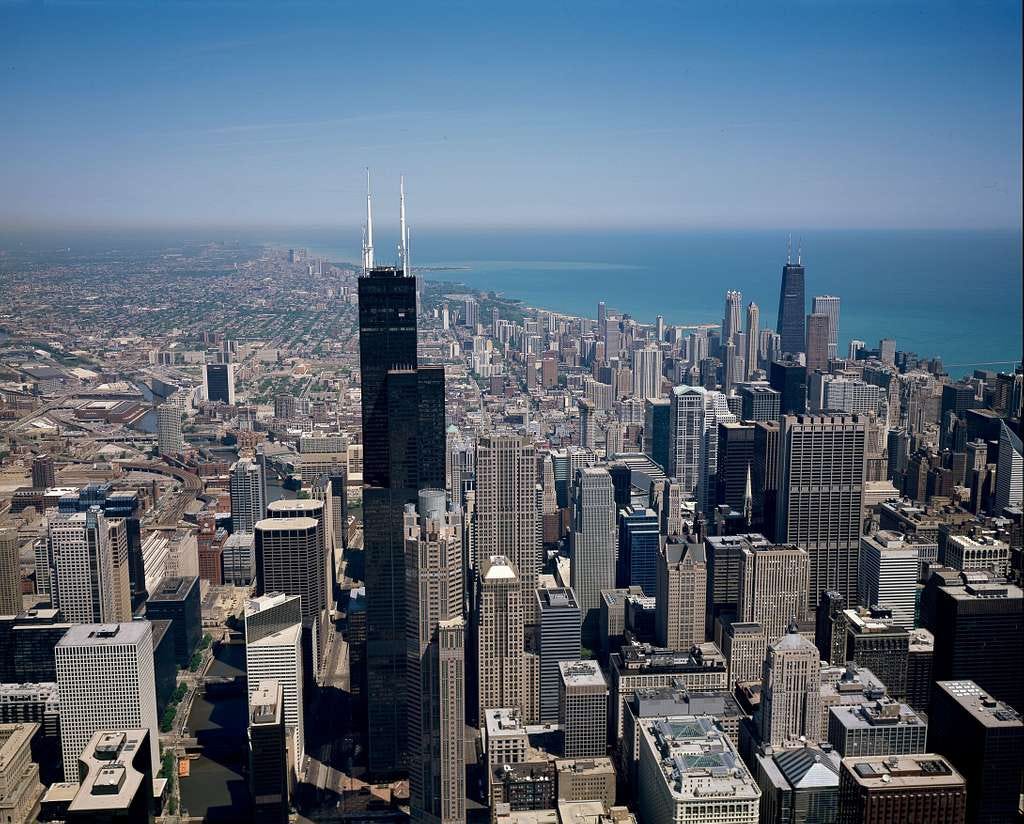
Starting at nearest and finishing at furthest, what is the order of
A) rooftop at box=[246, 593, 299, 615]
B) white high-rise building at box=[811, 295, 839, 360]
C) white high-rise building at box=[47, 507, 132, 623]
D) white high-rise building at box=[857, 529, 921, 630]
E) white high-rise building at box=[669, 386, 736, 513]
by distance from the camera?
1. rooftop at box=[246, 593, 299, 615]
2. white high-rise building at box=[47, 507, 132, 623]
3. white high-rise building at box=[857, 529, 921, 630]
4. white high-rise building at box=[669, 386, 736, 513]
5. white high-rise building at box=[811, 295, 839, 360]

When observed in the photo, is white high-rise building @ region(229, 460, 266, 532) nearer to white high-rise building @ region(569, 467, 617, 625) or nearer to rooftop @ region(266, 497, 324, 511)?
rooftop @ region(266, 497, 324, 511)

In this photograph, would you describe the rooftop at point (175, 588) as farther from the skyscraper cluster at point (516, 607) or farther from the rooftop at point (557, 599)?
the rooftop at point (557, 599)

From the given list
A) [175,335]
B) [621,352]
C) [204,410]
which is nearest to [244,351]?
[204,410]

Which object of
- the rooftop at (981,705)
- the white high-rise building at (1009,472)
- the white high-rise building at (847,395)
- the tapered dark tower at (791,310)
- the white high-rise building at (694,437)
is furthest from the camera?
the tapered dark tower at (791,310)

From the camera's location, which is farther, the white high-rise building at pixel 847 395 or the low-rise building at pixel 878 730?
the white high-rise building at pixel 847 395

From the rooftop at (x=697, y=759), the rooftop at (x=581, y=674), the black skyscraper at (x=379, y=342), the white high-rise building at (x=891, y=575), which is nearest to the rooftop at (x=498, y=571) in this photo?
the rooftop at (x=581, y=674)

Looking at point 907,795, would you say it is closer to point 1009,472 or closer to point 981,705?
point 981,705

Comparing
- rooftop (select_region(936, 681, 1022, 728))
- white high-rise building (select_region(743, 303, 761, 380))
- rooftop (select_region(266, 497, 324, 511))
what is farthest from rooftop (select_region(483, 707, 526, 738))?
white high-rise building (select_region(743, 303, 761, 380))
